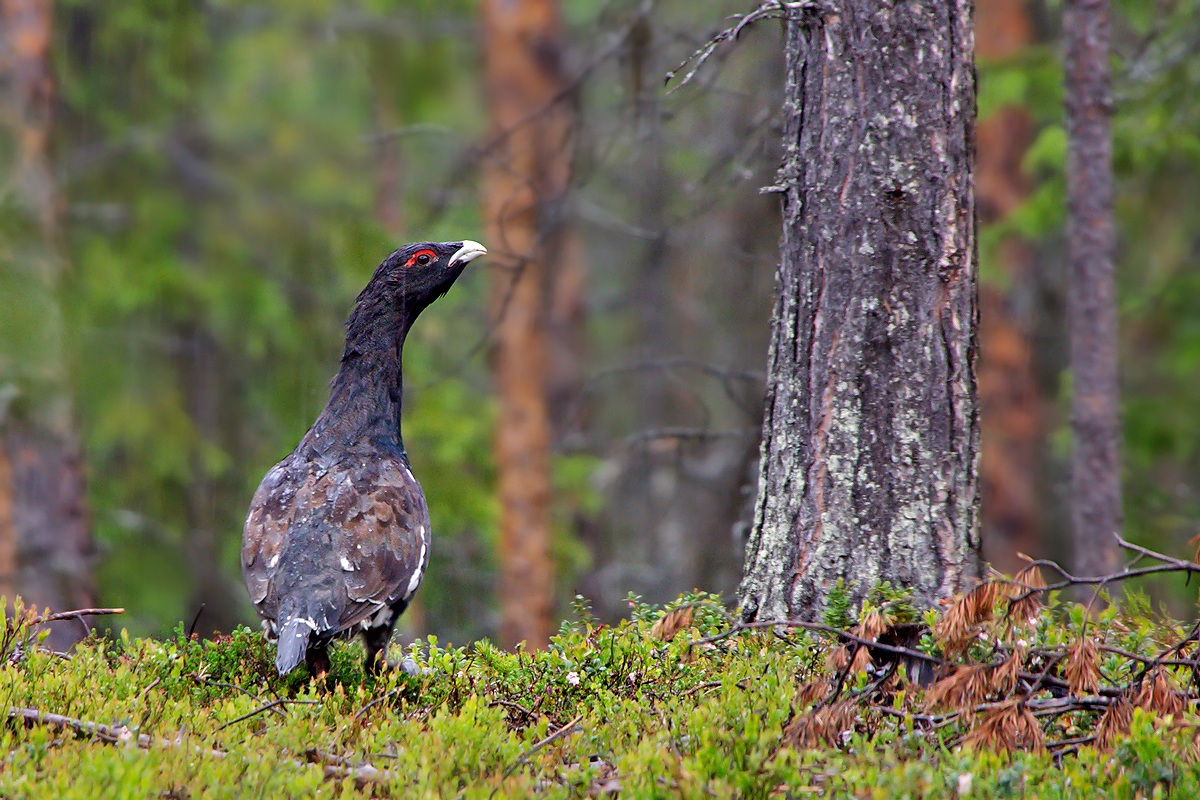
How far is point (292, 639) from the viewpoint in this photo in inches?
199

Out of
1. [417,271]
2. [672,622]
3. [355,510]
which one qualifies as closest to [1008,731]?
[672,622]

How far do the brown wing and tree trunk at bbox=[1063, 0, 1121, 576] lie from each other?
571 cm

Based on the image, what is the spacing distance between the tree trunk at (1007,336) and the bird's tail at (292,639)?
1016 cm

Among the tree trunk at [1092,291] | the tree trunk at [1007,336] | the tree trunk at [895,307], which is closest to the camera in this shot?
the tree trunk at [895,307]

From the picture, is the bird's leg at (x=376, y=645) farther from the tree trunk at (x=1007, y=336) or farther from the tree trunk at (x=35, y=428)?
the tree trunk at (x=1007, y=336)

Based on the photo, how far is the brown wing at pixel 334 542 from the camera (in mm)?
5309

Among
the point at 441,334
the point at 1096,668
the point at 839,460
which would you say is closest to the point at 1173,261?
the point at 441,334

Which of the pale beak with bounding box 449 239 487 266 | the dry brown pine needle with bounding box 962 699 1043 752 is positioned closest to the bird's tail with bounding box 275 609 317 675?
the pale beak with bounding box 449 239 487 266

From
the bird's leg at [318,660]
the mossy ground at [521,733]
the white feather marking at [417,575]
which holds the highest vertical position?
the white feather marking at [417,575]

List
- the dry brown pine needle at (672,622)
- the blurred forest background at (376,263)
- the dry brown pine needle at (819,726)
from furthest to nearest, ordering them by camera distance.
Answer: the blurred forest background at (376,263) < the dry brown pine needle at (672,622) < the dry brown pine needle at (819,726)

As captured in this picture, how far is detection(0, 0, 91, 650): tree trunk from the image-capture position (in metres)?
10.6

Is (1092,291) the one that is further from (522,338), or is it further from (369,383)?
(522,338)

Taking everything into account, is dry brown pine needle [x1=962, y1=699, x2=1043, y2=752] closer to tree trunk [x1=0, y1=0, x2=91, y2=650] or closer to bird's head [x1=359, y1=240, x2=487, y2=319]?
bird's head [x1=359, y1=240, x2=487, y2=319]

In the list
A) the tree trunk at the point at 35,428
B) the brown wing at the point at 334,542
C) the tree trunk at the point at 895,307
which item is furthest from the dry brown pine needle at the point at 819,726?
the tree trunk at the point at 35,428
